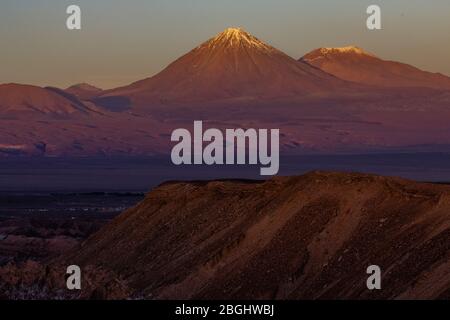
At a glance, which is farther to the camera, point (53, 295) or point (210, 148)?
point (210, 148)

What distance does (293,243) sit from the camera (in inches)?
1204

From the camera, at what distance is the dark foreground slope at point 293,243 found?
2727 cm

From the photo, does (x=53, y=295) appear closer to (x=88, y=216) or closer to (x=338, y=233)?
(x=338, y=233)

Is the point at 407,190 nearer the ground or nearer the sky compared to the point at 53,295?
nearer the sky

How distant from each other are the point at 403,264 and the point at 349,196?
5.15 meters

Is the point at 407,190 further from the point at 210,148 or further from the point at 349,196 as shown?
the point at 210,148

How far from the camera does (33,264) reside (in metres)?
33.8

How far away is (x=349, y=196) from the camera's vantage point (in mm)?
31906

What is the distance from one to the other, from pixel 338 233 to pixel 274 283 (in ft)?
7.74

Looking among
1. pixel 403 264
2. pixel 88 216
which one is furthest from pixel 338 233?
pixel 88 216

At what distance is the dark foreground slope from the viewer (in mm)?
27266
